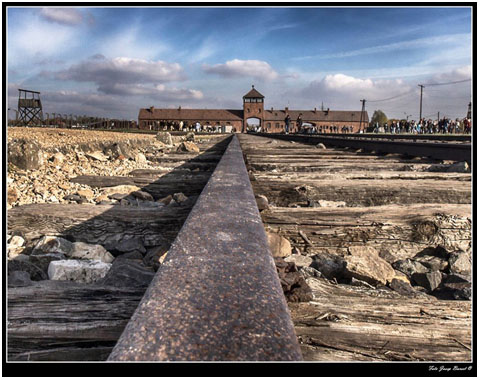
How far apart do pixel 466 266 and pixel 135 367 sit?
64.2 inches

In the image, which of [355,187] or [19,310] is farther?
[355,187]

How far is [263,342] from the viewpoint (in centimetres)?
47

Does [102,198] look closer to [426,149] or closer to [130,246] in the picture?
[130,246]

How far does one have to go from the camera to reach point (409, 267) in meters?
1.61

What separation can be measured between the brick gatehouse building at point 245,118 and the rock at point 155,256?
82851 millimetres

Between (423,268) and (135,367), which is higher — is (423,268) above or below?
below

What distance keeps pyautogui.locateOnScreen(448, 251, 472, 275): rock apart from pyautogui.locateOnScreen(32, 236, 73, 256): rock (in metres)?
1.82

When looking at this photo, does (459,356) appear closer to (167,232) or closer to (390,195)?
(167,232)

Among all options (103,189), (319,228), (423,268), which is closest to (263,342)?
(319,228)

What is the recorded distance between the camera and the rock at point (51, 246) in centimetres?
182

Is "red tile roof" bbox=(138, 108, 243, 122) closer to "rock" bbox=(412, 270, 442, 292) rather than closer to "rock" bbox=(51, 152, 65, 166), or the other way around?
"rock" bbox=(51, 152, 65, 166)

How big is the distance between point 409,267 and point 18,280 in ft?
4.99

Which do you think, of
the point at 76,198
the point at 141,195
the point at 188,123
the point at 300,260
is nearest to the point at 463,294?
the point at 300,260

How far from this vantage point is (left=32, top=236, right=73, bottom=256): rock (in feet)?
5.98
